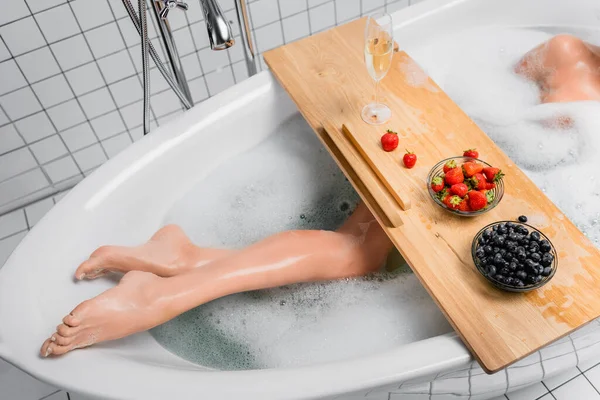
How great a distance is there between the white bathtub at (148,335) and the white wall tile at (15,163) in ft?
3.01

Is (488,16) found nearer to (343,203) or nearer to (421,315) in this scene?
(343,203)

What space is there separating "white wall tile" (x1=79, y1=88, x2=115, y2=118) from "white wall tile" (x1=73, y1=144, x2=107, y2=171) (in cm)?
17

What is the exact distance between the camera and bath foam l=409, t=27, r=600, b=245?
5.36ft

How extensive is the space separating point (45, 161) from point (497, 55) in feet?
5.92

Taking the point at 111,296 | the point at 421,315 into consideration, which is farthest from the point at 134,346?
the point at 421,315

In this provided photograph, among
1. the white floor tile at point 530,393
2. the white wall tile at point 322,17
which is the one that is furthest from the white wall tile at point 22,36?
the white floor tile at point 530,393

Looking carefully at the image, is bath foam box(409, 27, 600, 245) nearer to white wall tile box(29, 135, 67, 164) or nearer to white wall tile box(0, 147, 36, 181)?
white wall tile box(29, 135, 67, 164)

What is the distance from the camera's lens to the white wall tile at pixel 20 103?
7.07 feet

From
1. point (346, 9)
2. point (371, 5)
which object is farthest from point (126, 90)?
point (371, 5)

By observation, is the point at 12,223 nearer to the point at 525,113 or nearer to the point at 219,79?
the point at 219,79

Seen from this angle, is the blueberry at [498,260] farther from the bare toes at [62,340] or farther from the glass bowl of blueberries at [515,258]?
the bare toes at [62,340]

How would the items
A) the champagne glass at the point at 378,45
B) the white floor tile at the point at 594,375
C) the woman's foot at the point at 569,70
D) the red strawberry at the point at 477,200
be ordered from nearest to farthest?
1. the red strawberry at the point at 477,200
2. the champagne glass at the point at 378,45
3. the white floor tile at the point at 594,375
4. the woman's foot at the point at 569,70

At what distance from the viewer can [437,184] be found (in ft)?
4.57

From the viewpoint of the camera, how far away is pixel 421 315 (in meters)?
1.48
